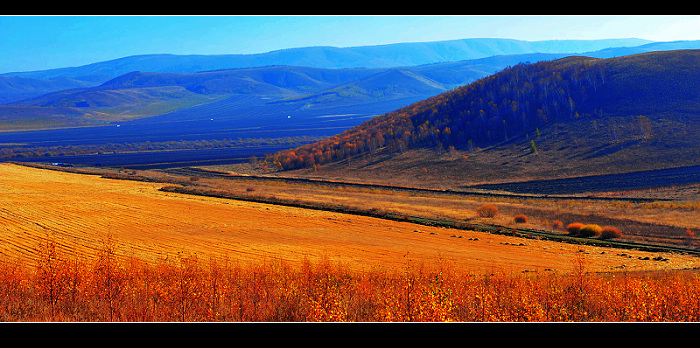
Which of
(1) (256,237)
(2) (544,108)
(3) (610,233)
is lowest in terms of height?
(3) (610,233)

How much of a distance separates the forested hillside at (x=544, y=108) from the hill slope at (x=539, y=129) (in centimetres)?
A: 20

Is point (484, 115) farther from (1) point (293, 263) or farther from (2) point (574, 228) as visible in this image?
(1) point (293, 263)

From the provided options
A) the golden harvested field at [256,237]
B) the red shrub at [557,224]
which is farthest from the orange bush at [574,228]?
the golden harvested field at [256,237]

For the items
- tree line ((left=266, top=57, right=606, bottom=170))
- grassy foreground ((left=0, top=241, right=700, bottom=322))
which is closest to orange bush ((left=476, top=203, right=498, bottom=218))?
grassy foreground ((left=0, top=241, right=700, bottom=322))

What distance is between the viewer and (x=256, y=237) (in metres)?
34.9

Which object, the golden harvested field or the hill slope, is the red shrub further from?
the hill slope

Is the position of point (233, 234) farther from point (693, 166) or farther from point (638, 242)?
point (693, 166)

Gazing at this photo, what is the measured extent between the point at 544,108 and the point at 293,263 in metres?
91.6

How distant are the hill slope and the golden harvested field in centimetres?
3769

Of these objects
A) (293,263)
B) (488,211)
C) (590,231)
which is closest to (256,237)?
(293,263)

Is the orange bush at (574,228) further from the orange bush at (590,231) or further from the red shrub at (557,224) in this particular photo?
the red shrub at (557,224)

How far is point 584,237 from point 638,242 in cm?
343

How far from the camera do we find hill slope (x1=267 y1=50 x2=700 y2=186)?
79.3 m

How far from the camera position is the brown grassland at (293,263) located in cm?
1155
